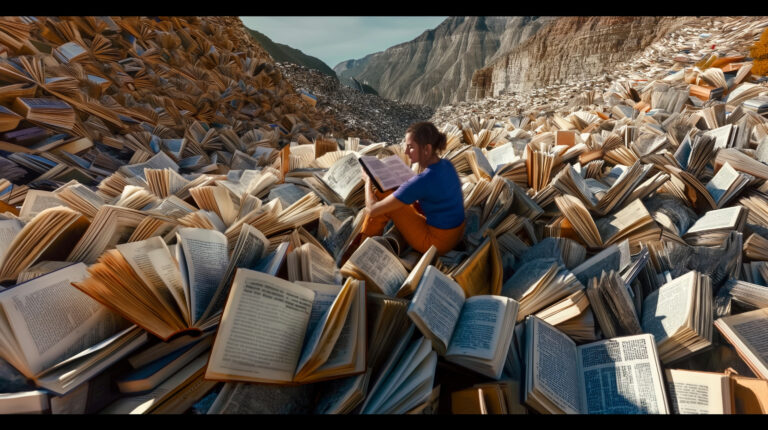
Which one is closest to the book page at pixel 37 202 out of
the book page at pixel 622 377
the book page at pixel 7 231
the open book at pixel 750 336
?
the book page at pixel 7 231

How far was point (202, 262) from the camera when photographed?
140 centimetres

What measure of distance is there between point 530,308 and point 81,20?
6508 millimetres

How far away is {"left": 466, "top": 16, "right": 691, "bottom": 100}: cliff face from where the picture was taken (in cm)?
2355

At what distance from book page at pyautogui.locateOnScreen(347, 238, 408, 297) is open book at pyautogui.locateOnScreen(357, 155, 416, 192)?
1.50ft

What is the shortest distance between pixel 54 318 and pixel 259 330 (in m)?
0.64

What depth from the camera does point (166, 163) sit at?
11.7 ft

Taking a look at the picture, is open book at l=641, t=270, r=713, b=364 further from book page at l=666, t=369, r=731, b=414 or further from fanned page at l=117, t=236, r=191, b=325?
fanned page at l=117, t=236, r=191, b=325

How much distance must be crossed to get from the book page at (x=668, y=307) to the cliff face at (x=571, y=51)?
22.9 meters

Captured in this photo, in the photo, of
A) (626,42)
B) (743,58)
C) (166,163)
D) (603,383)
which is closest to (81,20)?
(166,163)

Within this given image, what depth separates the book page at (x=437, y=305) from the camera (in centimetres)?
132

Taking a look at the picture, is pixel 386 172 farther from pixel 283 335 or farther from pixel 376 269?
pixel 283 335

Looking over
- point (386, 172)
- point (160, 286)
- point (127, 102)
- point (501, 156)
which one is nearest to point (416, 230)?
point (386, 172)

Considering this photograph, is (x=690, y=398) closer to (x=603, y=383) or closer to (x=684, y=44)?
(x=603, y=383)
